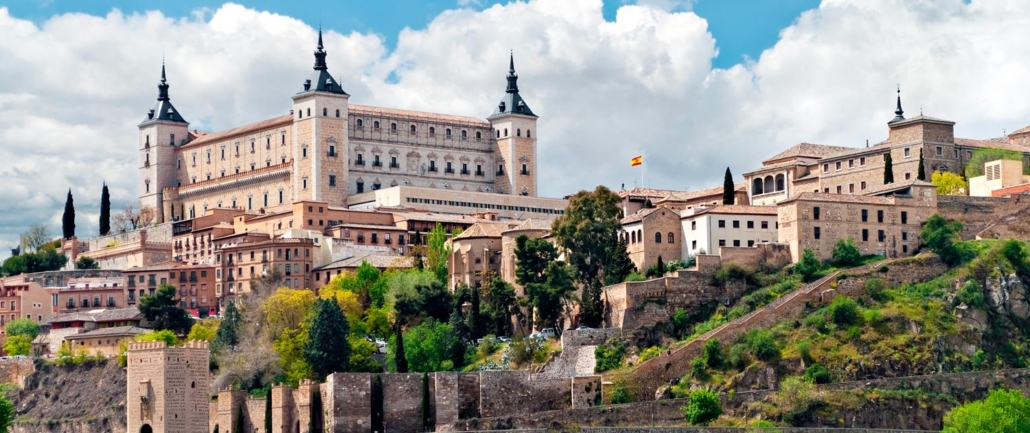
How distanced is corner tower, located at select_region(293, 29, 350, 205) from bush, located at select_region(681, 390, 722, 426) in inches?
1942

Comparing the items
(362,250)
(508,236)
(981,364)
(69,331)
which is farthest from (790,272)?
(69,331)

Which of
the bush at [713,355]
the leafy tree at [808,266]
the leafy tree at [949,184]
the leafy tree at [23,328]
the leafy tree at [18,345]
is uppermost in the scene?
the leafy tree at [949,184]

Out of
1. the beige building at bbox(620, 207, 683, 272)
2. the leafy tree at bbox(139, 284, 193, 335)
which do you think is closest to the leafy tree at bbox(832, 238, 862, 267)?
the beige building at bbox(620, 207, 683, 272)

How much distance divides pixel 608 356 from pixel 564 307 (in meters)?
7.76

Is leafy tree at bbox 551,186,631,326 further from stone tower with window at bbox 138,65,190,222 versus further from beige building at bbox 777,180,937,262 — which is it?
stone tower with window at bbox 138,65,190,222

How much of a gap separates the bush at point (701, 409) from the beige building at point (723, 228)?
14303mm

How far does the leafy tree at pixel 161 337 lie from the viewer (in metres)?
96.3

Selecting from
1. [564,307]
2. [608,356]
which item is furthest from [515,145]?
[608,356]

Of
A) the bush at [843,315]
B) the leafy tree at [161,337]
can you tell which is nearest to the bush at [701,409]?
the bush at [843,315]

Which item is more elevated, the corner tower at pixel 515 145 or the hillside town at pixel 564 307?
the corner tower at pixel 515 145

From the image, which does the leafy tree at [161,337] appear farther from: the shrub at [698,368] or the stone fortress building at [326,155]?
the shrub at [698,368]

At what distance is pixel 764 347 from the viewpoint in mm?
77750

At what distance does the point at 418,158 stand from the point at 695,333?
47248mm

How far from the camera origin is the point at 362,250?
111m
